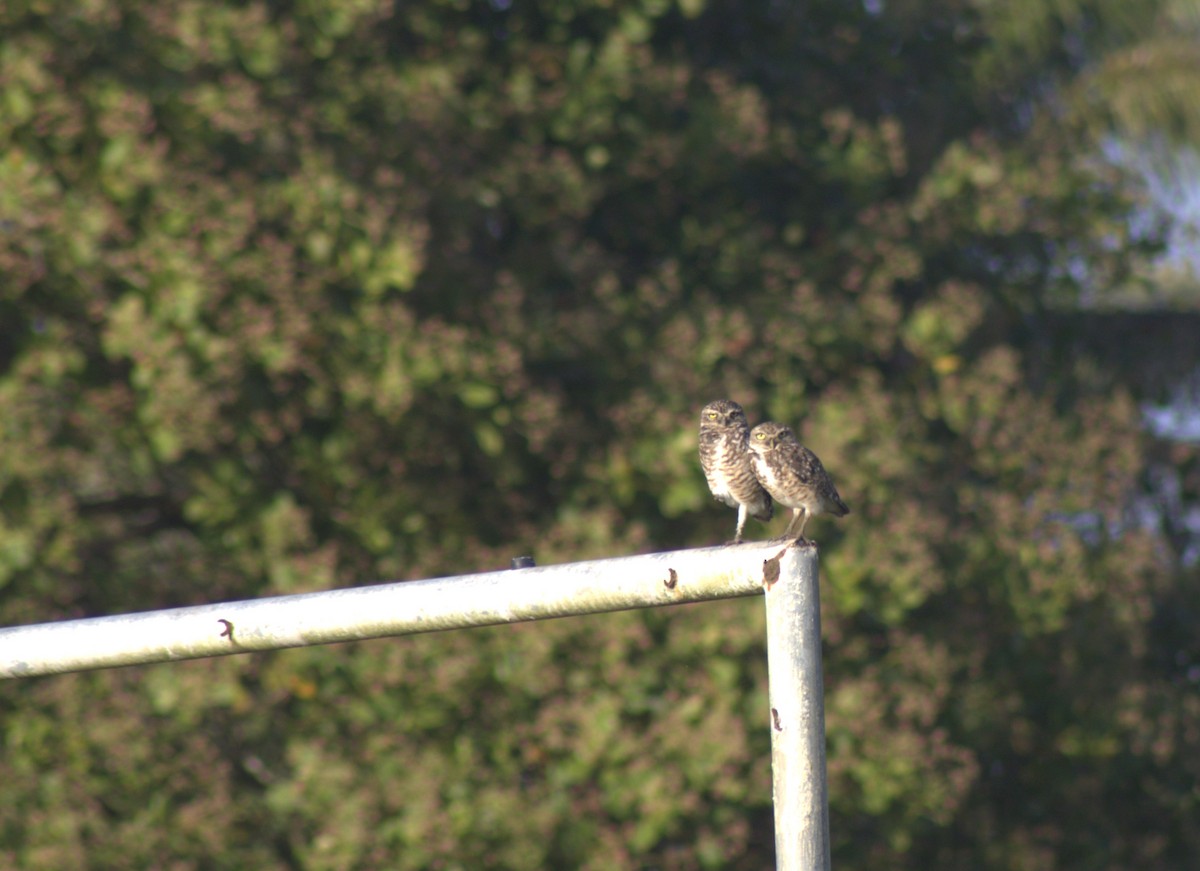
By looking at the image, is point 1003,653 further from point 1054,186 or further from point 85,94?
point 85,94

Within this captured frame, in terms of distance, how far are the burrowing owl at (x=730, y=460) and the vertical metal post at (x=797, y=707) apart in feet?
3.45

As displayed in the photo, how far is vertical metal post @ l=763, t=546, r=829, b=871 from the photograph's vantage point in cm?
291

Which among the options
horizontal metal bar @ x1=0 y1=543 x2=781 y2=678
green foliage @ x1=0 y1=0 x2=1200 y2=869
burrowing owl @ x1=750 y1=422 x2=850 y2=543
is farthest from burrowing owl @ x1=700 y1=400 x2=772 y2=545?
green foliage @ x1=0 y1=0 x2=1200 y2=869

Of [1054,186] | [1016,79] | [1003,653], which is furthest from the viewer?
[1016,79]

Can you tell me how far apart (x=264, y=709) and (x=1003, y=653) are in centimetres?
323

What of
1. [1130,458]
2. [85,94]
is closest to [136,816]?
[85,94]

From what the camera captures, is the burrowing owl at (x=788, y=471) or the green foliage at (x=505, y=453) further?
the green foliage at (x=505, y=453)

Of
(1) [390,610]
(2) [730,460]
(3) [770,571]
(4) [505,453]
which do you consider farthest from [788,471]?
(4) [505,453]

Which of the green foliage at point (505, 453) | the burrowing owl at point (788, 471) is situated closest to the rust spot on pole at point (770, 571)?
the burrowing owl at point (788, 471)

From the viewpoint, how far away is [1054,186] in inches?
314

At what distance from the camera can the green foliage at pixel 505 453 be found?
6129 millimetres

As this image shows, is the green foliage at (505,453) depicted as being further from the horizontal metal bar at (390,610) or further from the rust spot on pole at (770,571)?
the rust spot on pole at (770,571)

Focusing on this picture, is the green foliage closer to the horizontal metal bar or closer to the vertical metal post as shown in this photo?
the horizontal metal bar

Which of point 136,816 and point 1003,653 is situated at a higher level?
point 1003,653
